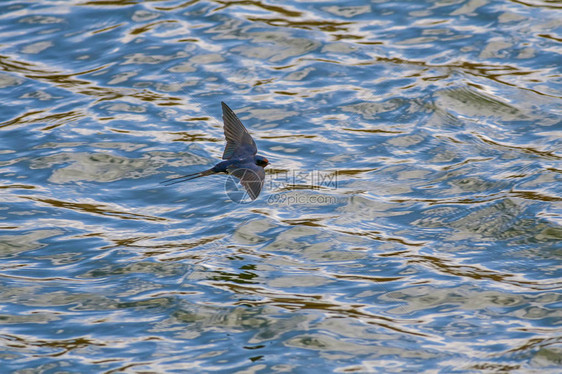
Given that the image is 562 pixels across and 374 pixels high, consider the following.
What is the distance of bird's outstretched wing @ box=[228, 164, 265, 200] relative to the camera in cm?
705

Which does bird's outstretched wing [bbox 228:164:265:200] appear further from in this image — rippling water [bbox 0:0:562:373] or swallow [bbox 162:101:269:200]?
rippling water [bbox 0:0:562:373]

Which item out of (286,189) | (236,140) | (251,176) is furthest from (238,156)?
(286,189)

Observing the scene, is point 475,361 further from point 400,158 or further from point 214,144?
point 214,144

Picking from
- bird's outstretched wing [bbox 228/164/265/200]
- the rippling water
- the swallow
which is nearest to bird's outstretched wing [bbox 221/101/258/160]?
the swallow

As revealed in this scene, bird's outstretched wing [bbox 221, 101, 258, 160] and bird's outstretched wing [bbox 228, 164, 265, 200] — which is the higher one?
bird's outstretched wing [bbox 221, 101, 258, 160]

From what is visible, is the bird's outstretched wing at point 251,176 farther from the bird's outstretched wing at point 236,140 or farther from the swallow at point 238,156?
the bird's outstretched wing at point 236,140

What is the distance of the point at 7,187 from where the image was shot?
8.51 meters

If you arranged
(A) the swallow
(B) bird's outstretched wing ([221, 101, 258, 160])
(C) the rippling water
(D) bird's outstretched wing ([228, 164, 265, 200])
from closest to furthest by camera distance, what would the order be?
(C) the rippling water < (D) bird's outstretched wing ([228, 164, 265, 200]) < (A) the swallow < (B) bird's outstretched wing ([221, 101, 258, 160])

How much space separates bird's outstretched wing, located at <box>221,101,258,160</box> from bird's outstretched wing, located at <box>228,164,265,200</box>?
0.73ft

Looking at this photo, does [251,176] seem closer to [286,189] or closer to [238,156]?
[238,156]

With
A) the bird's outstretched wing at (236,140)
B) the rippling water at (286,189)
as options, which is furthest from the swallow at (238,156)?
the rippling water at (286,189)

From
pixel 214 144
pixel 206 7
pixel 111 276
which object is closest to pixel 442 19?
pixel 206 7

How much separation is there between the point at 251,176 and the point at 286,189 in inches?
48.8

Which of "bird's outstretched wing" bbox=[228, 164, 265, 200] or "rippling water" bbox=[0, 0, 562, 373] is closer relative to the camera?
"rippling water" bbox=[0, 0, 562, 373]
